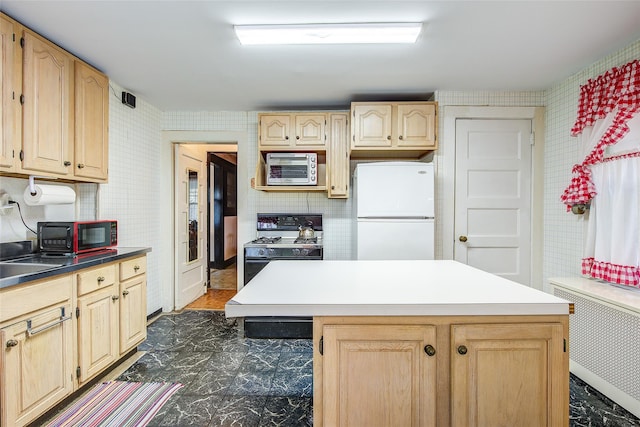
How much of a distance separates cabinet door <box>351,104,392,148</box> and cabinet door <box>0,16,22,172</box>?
246cm

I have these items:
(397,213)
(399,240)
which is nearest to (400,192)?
(397,213)

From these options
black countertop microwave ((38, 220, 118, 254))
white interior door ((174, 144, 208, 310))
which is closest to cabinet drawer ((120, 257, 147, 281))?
black countertop microwave ((38, 220, 118, 254))

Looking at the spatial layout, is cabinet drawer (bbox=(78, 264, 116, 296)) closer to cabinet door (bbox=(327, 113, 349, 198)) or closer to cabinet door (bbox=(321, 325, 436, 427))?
cabinet door (bbox=(321, 325, 436, 427))

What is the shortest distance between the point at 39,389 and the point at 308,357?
1731 millimetres

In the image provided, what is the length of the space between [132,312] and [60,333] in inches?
25.4

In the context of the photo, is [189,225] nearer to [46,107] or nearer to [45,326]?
[46,107]

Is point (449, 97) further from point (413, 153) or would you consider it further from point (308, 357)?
point (308, 357)

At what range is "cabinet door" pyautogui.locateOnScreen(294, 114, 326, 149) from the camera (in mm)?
3197

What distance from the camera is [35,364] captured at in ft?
5.28

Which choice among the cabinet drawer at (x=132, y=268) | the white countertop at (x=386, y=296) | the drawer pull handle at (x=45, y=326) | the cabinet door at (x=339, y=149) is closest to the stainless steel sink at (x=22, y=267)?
the drawer pull handle at (x=45, y=326)

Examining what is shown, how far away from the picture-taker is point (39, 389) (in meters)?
1.63

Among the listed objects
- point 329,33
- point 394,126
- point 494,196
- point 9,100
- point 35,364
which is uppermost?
point 329,33

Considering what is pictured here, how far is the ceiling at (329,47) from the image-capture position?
1750 millimetres

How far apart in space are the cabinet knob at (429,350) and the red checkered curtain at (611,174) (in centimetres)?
189
